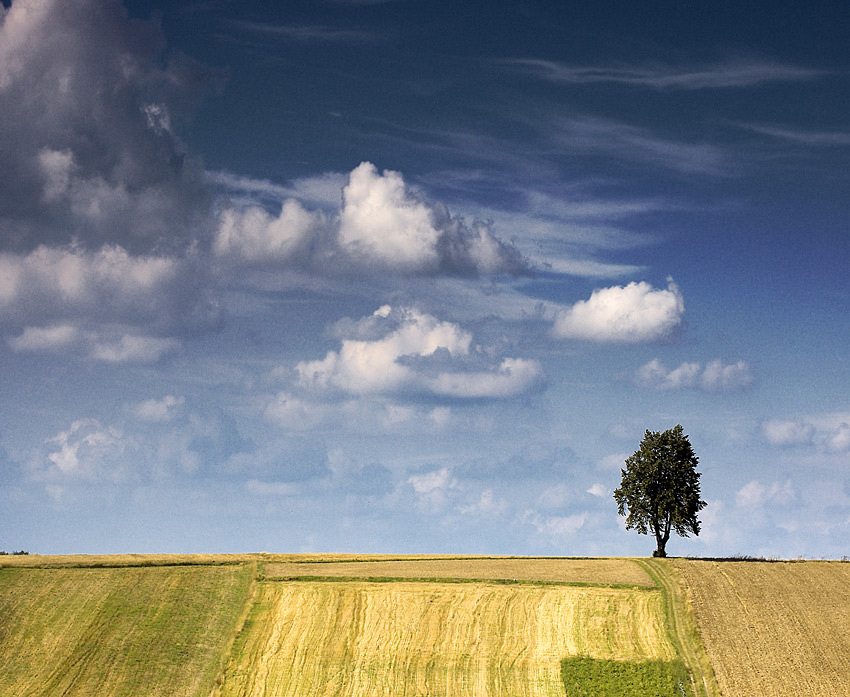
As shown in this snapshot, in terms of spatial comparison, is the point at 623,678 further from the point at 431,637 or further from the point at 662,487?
the point at 662,487

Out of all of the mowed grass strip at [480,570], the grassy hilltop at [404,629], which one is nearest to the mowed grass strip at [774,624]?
the grassy hilltop at [404,629]

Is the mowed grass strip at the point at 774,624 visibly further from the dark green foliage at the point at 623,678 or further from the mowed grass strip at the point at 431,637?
the mowed grass strip at the point at 431,637

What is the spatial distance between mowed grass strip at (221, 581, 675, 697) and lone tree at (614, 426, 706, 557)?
2156cm

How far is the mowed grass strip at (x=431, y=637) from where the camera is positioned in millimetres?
63072

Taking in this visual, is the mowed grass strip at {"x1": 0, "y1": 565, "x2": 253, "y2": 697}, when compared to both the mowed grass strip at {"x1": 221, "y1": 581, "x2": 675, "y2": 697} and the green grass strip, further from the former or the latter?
the green grass strip

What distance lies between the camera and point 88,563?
81.2 meters

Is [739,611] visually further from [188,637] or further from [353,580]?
[188,637]

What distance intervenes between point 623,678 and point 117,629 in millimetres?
35542

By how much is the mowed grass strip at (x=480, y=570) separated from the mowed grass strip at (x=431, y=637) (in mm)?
2312

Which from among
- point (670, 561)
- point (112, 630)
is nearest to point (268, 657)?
point (112, 630)

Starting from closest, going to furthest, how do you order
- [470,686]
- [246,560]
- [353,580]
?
1. [470,686]
2. [353,580]
3. [246,560]

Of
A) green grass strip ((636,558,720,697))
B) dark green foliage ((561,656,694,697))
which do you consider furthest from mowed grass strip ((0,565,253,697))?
green grass strip ((636,558,720,697))

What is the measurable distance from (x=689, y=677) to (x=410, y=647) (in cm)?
1881

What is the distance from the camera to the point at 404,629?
229 feet
